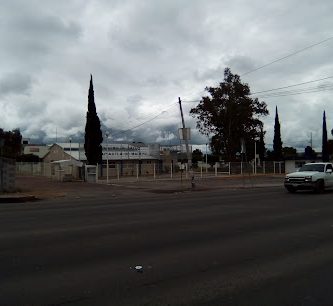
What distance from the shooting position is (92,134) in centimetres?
5728

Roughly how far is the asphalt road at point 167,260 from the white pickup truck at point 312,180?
10.8 meters

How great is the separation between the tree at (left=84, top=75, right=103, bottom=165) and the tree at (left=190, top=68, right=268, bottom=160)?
1739 centimetres

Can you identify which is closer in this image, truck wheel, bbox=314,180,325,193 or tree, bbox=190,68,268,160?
truck wheel, bbox=314,180,325,193

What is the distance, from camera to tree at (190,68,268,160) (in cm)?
6644

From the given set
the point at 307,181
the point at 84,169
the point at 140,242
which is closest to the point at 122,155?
the point at 84,169

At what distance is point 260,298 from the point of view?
19.0ft

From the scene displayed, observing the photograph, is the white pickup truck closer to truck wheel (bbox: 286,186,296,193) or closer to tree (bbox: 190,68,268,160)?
truck wheel (bbox: 286,186,296,193)

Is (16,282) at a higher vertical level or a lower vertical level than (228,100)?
lower

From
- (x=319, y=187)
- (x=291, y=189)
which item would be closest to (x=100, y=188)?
(x=291, y=189)

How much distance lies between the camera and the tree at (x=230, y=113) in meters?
66.4

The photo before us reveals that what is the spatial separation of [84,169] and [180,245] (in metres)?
33.6

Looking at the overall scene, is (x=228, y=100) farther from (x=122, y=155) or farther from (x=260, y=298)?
(x=260, y=298)

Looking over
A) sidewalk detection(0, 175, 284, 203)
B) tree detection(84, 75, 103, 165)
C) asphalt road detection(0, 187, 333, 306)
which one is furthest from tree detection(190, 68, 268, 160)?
asphalt road detection(0, 187, 333, 306)

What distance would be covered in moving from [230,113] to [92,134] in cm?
2028
